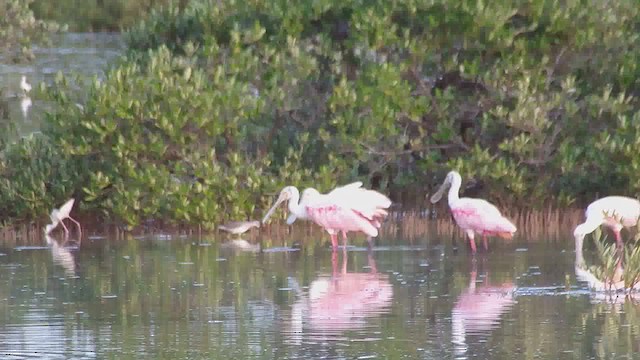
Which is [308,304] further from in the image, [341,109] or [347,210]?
[341,109]

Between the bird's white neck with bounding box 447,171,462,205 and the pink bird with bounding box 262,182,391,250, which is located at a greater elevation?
the bird's white neck with bounding box 447,171,462,205

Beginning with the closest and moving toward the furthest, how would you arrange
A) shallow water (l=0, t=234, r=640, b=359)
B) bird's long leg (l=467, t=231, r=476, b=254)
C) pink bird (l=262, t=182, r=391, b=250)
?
shallow water (l=0, t=234, r=640, b=359) → bird's long leg (l=467, t=231, r=476, b=254) → pink bird (l=262, t=182, r=391, b=250)

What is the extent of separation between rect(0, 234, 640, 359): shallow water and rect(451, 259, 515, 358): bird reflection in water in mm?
15

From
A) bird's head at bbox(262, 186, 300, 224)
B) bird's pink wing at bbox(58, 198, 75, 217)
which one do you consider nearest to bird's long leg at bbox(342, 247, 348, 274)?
bird's head at bbox(262, 186, 300, 224)

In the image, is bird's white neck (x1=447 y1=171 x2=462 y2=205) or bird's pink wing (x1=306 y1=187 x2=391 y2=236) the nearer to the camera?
bird's pink wing (x1=306 y1=187 x2=391 y2=236)

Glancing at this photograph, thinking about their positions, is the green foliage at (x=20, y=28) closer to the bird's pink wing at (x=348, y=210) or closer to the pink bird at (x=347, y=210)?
the pink bird at (x=347, y=210)

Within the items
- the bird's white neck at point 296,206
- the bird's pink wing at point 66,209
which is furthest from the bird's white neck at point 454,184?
the bird's pink wing at point 66,209

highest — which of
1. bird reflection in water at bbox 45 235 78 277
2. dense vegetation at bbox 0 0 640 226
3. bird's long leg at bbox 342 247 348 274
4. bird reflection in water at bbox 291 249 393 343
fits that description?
dense vegetation at bbox 0 0 640 226

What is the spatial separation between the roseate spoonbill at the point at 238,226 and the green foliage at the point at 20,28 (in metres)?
3.77

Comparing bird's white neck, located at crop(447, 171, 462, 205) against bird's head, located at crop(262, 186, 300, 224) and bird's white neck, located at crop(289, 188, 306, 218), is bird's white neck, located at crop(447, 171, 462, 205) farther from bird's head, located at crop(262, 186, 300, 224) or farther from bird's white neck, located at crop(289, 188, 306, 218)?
bird's head, located at crop(262, 186, 300, 224)

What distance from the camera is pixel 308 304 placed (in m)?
13.3

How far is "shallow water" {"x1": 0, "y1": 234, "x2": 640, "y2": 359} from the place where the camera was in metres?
10.9

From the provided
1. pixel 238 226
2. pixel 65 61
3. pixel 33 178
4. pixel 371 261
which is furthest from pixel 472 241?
pixel 65 61

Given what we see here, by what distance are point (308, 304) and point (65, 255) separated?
595 cm
